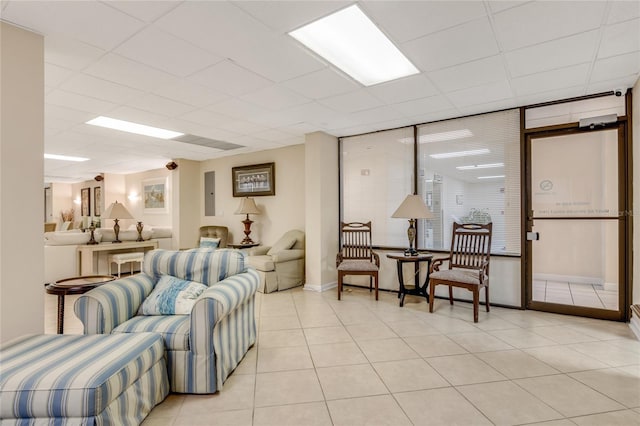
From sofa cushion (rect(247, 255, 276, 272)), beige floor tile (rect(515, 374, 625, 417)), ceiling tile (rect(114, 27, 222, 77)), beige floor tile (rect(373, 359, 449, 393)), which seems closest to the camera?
beige floor tile (rect(515, 374, 625, 417))

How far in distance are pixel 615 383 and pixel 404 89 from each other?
10.4ft

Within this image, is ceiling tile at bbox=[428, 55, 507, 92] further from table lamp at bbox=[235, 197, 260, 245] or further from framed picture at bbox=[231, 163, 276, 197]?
table lamp at bbox=[235, 197, 260, 245]

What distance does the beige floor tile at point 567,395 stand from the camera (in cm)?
205

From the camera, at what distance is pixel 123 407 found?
5.68ft

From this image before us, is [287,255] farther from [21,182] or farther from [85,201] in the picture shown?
[85,201]

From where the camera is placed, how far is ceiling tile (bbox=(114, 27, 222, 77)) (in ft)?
8.04

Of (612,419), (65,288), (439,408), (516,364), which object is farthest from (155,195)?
(612,419)

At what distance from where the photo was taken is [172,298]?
2.55 metres

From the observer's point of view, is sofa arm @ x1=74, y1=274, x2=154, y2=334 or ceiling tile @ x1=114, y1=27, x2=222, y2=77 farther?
ceiling tile @ x1=114, y1=27, x2=222, y2=77

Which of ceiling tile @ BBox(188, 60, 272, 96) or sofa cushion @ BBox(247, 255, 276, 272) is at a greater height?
ceiling tile @ BBox(188, 60, 272, 96)

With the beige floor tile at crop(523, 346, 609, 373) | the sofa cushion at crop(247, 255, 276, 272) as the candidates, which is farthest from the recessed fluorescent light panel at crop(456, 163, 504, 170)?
the sofa cushion at crop(247, 255, 276, 272)

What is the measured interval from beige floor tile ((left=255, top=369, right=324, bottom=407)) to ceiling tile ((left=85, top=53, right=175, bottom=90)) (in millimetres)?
2898

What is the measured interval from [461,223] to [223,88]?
362 centimetres

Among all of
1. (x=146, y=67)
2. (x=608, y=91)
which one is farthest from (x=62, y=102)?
(x=608, y=91)
